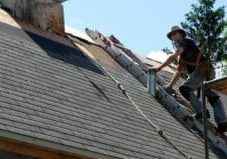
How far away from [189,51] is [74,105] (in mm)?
2700

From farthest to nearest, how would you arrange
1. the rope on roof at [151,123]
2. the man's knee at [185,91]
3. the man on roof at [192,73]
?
the man's knee at [185,91] < the man on roof at [192,73] < the rope on roof at [151,123]

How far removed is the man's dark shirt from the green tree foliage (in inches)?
514

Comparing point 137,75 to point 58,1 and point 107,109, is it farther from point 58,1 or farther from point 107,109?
point 107,109

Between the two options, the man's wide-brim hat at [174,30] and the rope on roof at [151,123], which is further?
the man's wide-brim hat at [174,30]

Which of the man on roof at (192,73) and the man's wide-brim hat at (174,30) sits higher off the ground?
the man's wide-brim hat at (174,30)

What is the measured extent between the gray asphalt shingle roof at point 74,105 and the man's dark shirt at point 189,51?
2.77ft

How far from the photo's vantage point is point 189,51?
9.10 m

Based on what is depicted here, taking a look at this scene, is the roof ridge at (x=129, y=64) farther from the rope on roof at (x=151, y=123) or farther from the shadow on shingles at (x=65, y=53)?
the shadow on shingles at (x=65, y=53)

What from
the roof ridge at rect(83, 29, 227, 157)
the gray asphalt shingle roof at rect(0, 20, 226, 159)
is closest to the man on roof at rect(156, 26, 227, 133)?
the roof ridge at rect(83, 29, 227, 157)

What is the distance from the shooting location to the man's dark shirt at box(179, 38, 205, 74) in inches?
356

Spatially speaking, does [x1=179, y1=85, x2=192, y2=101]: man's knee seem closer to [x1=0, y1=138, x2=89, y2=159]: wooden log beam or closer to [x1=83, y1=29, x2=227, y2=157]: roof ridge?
[x1=83, y1=29, x2=227, y2=157]: roof ridge

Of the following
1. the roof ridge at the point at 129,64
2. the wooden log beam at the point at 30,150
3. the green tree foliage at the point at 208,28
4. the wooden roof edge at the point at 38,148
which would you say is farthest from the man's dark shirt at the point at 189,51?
the green tree foliage at the point at 208,28

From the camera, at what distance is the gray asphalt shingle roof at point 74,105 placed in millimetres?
6000

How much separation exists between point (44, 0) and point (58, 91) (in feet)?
12.1
